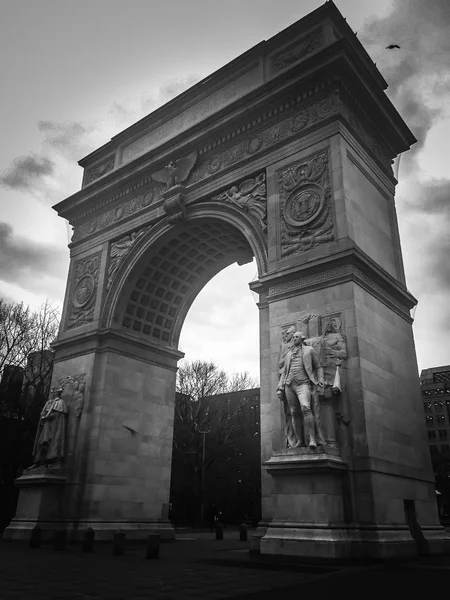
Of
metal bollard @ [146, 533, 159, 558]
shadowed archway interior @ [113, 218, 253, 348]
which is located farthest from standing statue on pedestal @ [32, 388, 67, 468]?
metal bollard @ [146, 533, 159, 558]

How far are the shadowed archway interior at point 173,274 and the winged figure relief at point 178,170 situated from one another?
84.4 inches

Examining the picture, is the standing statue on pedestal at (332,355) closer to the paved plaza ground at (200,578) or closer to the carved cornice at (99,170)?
the paved plaza ground at (200,578)

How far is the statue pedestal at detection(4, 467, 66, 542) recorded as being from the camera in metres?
20.3

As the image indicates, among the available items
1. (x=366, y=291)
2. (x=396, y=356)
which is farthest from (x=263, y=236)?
(x=396, y=356)

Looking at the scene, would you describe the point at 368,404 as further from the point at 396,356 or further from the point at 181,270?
the point at 181,270

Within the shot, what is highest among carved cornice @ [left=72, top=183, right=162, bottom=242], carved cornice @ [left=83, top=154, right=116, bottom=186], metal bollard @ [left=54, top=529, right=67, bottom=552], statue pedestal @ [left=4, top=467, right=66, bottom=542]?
carved cornice @ [left=83, top=154, right=116, bottom=186]

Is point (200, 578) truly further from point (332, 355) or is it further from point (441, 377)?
point (441, 377)

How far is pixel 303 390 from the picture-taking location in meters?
14.8

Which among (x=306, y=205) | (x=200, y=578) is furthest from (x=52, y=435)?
(x=306, y=205)

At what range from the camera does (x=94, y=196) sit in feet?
87.0

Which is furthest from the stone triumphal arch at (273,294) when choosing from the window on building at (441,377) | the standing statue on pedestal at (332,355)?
the window on building at (441,377)

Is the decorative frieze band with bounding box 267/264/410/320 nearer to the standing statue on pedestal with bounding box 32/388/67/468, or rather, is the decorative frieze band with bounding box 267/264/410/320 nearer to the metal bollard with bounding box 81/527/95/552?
the metal bollard with bounding box 81/527/95/552

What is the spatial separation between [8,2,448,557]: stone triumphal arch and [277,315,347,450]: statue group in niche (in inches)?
2.4

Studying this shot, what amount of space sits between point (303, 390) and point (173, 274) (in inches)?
484
